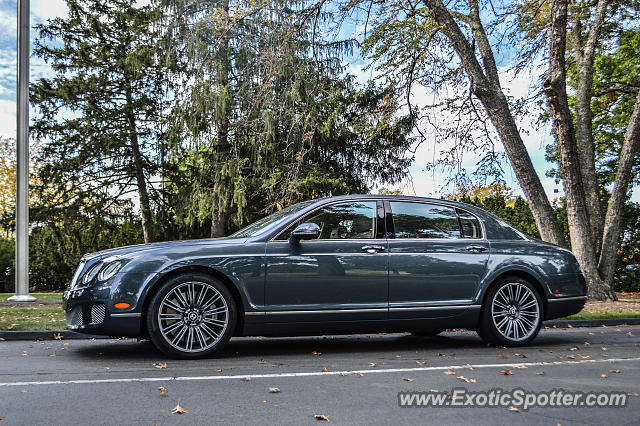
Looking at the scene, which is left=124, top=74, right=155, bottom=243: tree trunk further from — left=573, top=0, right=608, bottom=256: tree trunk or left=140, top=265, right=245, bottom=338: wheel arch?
left=140, top=265, right=245, bottom=338: wheel arch

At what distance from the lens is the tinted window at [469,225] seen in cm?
774

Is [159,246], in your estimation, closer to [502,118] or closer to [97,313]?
[97,313]

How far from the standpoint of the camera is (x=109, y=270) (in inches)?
256

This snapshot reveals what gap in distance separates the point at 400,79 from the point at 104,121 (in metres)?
15.3

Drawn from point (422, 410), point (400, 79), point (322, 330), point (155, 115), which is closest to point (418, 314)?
point (322, 330)

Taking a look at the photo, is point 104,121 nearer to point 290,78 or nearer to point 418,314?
point 290,78

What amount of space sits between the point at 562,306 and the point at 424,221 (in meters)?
2.06

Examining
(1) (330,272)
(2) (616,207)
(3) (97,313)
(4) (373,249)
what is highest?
(2) (616,207)

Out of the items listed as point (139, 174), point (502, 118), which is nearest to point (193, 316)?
point (502, 118)

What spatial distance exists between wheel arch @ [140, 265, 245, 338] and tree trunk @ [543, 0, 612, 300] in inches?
416

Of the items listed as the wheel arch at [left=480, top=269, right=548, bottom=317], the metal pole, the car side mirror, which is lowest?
the wheel arch at [left=480, top=269, right=548, bottom=317]

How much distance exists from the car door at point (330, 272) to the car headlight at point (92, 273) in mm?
1723

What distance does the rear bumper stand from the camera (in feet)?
25.8

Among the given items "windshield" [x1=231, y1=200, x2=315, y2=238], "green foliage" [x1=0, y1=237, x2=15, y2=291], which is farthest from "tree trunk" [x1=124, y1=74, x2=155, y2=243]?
"windshield" [x1=231, y1=200, x2=315, y2=238]
